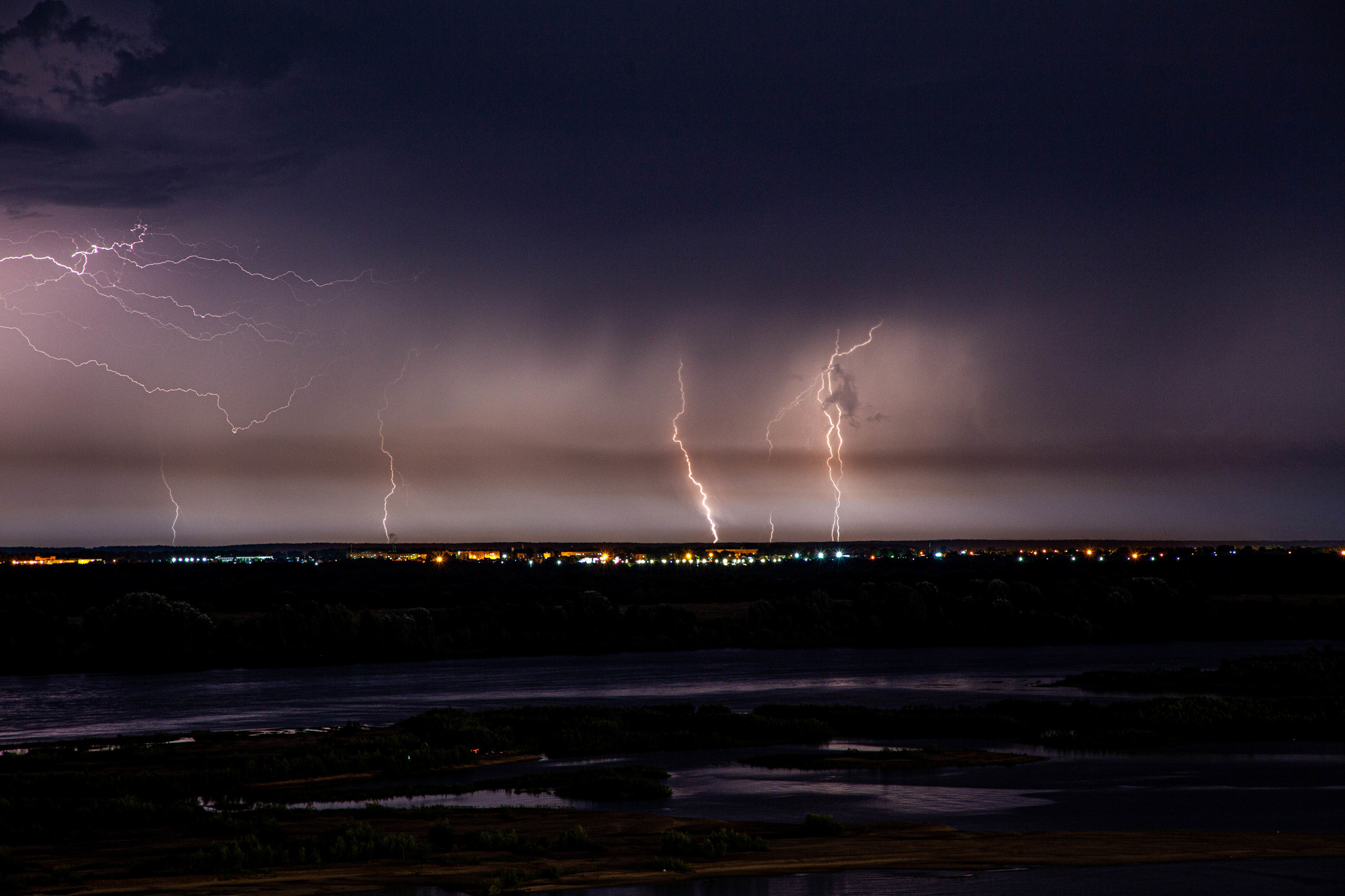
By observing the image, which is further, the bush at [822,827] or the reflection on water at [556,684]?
the reflection on water at [556,684]

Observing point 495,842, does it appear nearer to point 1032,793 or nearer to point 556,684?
point 1032,793

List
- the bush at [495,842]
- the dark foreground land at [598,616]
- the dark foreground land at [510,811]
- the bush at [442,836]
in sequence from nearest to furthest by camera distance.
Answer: the dark foreground land at [510,811] → the bush at [495,842] → the bush at [442,836] → the dark foreground land at [598,616]

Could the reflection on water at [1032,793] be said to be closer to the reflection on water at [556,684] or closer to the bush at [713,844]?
the bush at [713,844]

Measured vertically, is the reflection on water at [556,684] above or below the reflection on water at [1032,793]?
below

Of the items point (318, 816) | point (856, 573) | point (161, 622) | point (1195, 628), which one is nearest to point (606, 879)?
point (318, 816)

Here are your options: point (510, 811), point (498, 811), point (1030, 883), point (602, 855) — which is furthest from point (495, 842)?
point (1030, 883)

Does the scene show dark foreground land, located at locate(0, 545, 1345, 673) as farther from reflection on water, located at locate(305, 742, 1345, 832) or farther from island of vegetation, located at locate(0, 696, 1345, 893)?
reflection on water, located at locate(305, 742, 1345, 832)

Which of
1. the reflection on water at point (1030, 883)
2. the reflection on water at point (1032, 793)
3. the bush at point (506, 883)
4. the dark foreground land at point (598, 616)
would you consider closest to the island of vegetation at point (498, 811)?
the bush at point (506, 883)

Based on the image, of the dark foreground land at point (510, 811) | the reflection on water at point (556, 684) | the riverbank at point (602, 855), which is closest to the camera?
the riverbank at point (602, 855)

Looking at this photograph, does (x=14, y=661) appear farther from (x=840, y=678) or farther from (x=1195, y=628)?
(x=1195, y=628)
